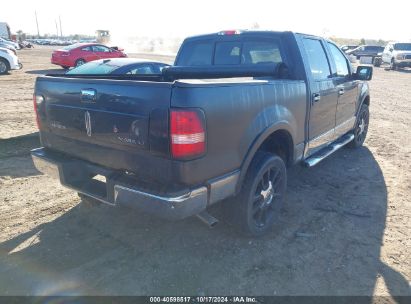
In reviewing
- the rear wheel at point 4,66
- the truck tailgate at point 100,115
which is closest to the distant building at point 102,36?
the rear wheel at point 4,66

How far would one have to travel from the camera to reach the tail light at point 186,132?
2410 millimetres

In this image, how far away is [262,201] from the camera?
3.51 meters

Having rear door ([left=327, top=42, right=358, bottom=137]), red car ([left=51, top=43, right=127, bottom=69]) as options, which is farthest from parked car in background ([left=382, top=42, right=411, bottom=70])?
rear door ([left=327, top=42, right=358, bottom=137])

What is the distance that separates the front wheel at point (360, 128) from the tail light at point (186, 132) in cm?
456

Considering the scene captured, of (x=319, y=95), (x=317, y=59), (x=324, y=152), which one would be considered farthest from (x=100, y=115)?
(x=324, y=152)

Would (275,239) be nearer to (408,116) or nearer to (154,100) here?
(154,100)

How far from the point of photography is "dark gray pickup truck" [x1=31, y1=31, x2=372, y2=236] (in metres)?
2.50

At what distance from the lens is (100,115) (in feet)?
9.23

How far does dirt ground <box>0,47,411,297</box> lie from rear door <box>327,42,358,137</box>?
91cm

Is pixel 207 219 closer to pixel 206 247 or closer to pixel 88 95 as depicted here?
pixel 206 247

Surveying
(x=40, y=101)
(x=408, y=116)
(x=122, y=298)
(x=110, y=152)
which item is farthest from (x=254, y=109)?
(x=408, y=116)

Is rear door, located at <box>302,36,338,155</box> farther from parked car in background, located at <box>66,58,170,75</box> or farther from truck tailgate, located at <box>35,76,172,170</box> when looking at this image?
parked car in background, located at <box>66,58,170,75</box>

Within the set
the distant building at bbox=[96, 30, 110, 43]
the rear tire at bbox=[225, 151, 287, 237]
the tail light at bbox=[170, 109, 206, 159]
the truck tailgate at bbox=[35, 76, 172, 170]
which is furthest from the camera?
the distant building at bbox=[96, 30, 110, 43]

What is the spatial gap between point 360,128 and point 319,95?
2.77 metres
